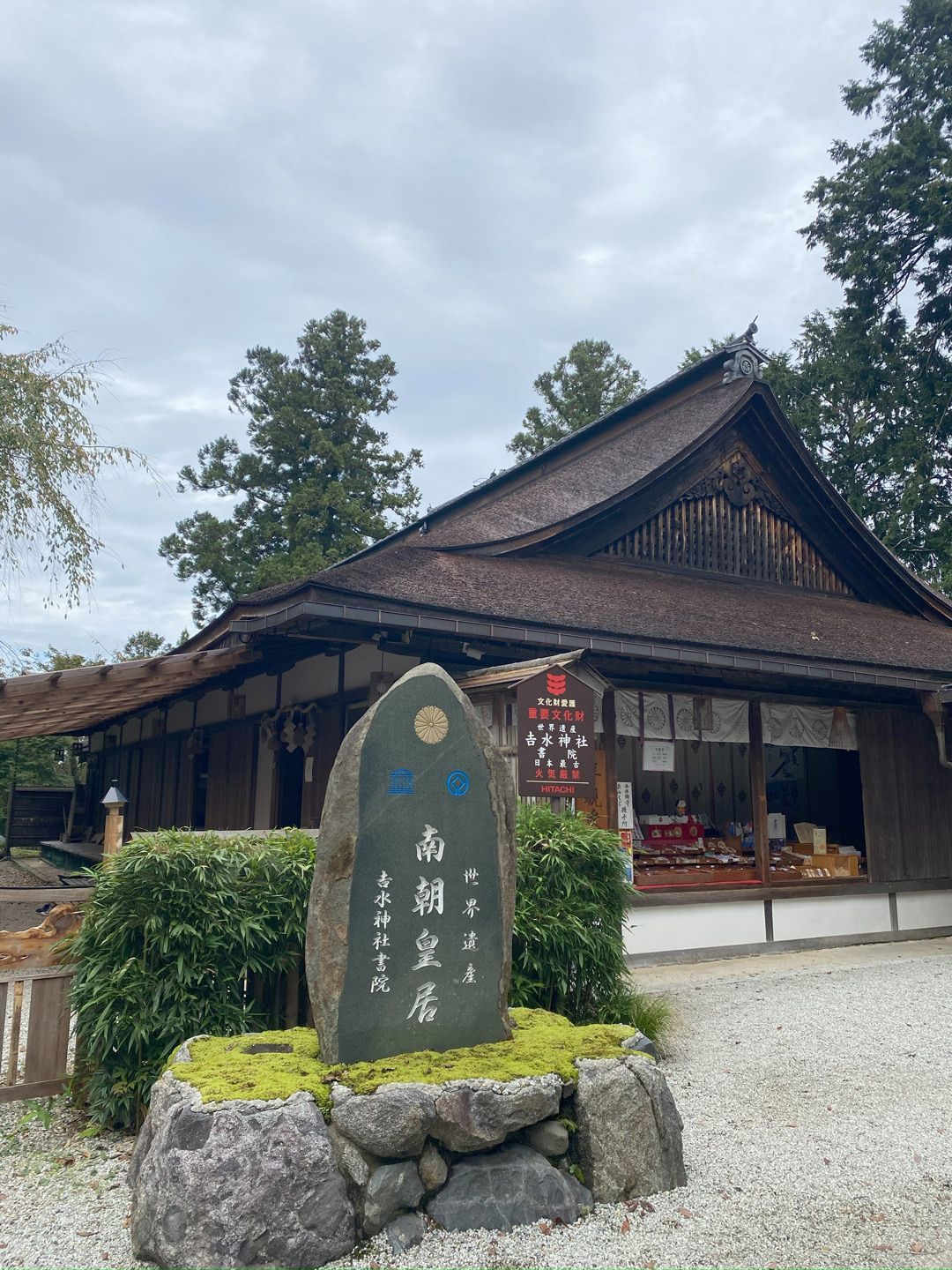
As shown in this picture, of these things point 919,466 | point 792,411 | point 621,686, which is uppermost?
point 792,411

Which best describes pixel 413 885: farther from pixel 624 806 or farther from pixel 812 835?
pixel 812 835

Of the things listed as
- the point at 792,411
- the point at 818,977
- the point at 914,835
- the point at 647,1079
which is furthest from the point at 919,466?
the point at 647,1079

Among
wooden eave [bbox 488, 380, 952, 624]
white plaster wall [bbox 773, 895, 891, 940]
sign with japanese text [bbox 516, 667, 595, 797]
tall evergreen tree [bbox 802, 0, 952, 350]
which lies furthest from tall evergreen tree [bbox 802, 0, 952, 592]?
sign with japanese text [bbox 516, 667, 595, 797]

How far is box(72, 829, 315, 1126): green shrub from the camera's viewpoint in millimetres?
4438

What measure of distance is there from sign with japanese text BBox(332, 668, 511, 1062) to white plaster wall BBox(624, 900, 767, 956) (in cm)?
489

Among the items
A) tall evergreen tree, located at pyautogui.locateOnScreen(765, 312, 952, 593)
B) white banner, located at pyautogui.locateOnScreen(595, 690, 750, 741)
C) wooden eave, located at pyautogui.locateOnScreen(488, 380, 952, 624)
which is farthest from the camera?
tall evergreen tree, located at pyautogui.locateOnScreen(765, 312, 952, 593)

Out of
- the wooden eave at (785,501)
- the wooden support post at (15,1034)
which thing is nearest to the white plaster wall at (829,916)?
the wooden eave at (785,501)

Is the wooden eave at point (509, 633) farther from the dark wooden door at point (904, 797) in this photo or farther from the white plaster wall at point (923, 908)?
the white plaster wall at point (923, 908)

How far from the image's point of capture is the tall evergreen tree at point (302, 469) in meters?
27.9

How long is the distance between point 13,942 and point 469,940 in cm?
246

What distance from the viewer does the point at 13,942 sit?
4859mm

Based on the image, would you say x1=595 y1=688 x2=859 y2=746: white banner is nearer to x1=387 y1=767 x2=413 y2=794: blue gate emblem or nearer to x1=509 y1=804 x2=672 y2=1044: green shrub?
x1=509 y1=804 x2=672 y2=1044: green shrub

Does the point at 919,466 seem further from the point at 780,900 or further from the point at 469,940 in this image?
the point at 469,940

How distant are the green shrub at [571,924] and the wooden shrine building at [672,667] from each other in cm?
150
